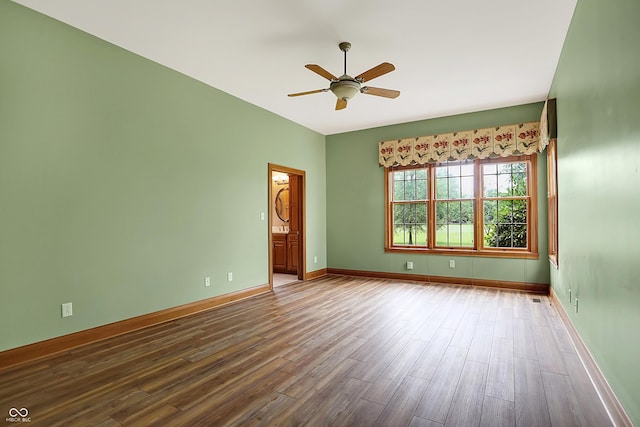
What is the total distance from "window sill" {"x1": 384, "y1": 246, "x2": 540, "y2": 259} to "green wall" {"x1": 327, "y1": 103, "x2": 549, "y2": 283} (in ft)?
0.24

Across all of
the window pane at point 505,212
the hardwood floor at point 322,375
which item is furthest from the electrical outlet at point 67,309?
the window pane at point 505,212

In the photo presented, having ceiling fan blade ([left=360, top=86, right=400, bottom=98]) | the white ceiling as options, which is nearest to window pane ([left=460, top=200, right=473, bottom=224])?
the white ceiling

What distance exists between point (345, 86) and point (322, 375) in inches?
112

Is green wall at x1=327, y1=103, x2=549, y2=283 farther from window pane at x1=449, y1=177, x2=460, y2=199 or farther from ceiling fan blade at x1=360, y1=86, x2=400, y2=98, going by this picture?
ceiling fan blade at x1=360, y1=86, x2=400, y2=98

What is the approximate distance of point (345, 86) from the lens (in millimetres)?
3547

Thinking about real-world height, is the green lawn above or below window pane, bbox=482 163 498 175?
below

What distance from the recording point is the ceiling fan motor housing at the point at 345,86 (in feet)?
11.5

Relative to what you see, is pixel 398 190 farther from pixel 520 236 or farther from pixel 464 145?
pixel 520 236

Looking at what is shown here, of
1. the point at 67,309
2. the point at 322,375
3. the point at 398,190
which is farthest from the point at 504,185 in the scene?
the point at 67,309

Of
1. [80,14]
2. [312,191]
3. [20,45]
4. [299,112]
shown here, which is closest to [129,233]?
[20,45]

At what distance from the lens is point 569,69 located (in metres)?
3.29

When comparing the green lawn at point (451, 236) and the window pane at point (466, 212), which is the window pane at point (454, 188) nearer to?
the window pane at point (466, 212)

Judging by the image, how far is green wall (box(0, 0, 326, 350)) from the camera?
9.27 feet

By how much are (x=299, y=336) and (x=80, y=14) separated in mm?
3720
